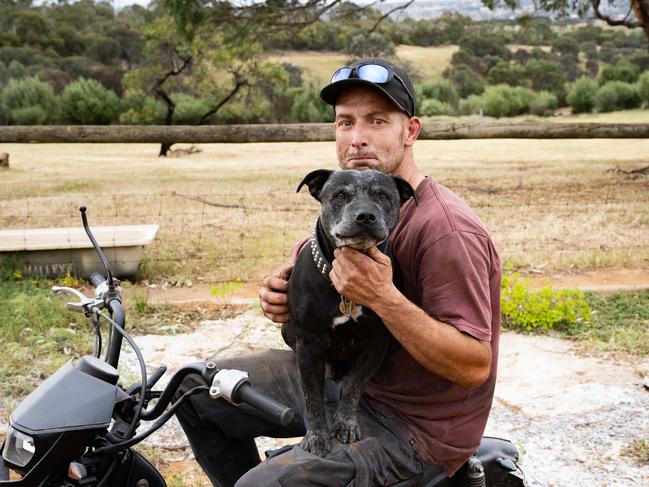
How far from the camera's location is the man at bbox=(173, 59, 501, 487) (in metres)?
1.84

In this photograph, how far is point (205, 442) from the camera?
233 cm

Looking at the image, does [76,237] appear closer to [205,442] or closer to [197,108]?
[205,442]

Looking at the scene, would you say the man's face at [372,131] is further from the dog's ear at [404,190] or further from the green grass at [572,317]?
the green grass at [572,317]

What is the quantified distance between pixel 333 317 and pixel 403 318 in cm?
27

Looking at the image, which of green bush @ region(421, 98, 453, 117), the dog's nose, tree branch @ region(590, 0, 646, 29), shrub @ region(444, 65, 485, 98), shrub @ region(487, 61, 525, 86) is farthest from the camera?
shrub @ region(487, 61, 525, 86)

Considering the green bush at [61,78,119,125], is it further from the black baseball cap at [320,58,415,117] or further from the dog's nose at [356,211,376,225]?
the dog's nose at [356,211,376,225]

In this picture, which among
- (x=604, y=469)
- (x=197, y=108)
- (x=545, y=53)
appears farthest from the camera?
(x=545, y=53)

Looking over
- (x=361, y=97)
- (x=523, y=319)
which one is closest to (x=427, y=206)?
(x=361, y=97)

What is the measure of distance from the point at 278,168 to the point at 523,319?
652 cm

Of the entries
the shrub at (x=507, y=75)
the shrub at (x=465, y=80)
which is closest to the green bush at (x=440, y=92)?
the shrub at (x=465, y=80)

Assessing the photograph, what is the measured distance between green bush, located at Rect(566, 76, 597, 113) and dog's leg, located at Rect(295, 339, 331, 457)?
2525cm

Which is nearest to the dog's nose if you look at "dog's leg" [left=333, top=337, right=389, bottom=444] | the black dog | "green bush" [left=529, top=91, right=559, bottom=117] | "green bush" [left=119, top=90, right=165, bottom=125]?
the black dog

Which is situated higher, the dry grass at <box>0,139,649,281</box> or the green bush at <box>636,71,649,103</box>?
the green bush at <box>636,71,649,103</box>

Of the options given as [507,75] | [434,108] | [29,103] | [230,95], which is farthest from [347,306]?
[507,75]
